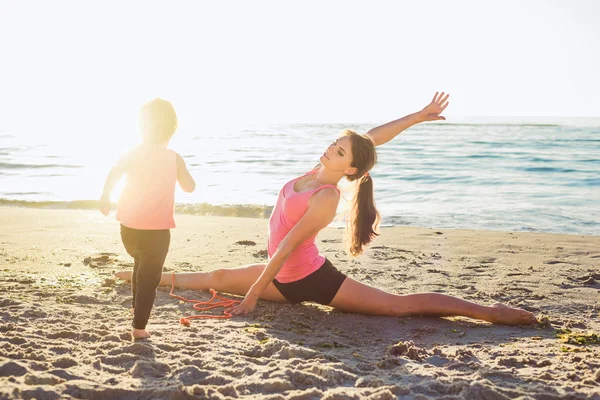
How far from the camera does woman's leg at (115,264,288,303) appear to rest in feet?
15.9

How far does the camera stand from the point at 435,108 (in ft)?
17.3

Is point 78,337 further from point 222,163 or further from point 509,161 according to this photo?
point 509,161

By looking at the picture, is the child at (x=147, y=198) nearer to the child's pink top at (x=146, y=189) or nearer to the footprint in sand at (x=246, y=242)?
the child's pink top at (x=146, y=189)

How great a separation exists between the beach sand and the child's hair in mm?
1207

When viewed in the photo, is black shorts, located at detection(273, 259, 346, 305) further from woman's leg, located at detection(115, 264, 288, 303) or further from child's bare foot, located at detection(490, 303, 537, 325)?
child's bare foot, located at detection(490, 303, 537, 325)

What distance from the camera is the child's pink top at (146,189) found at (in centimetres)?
353

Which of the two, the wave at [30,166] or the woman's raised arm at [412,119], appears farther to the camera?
the wave at [30,166]

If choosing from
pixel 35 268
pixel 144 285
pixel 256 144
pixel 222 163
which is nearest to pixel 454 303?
pixel 144 285

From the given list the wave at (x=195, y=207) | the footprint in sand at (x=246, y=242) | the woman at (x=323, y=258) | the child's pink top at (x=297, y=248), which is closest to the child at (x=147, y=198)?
the woman at (x=323, y=258)

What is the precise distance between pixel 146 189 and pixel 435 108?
277 cm

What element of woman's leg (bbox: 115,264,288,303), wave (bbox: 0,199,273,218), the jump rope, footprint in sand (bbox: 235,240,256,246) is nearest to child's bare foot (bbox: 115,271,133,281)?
woman's leg (bbox: 115,264,288,303)

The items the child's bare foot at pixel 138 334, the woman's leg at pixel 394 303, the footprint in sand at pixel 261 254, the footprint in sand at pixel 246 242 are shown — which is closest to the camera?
the child's bare foot at pixel 138 334

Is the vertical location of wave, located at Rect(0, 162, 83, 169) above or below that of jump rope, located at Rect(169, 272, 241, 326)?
above

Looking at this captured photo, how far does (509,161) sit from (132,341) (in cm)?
2035
